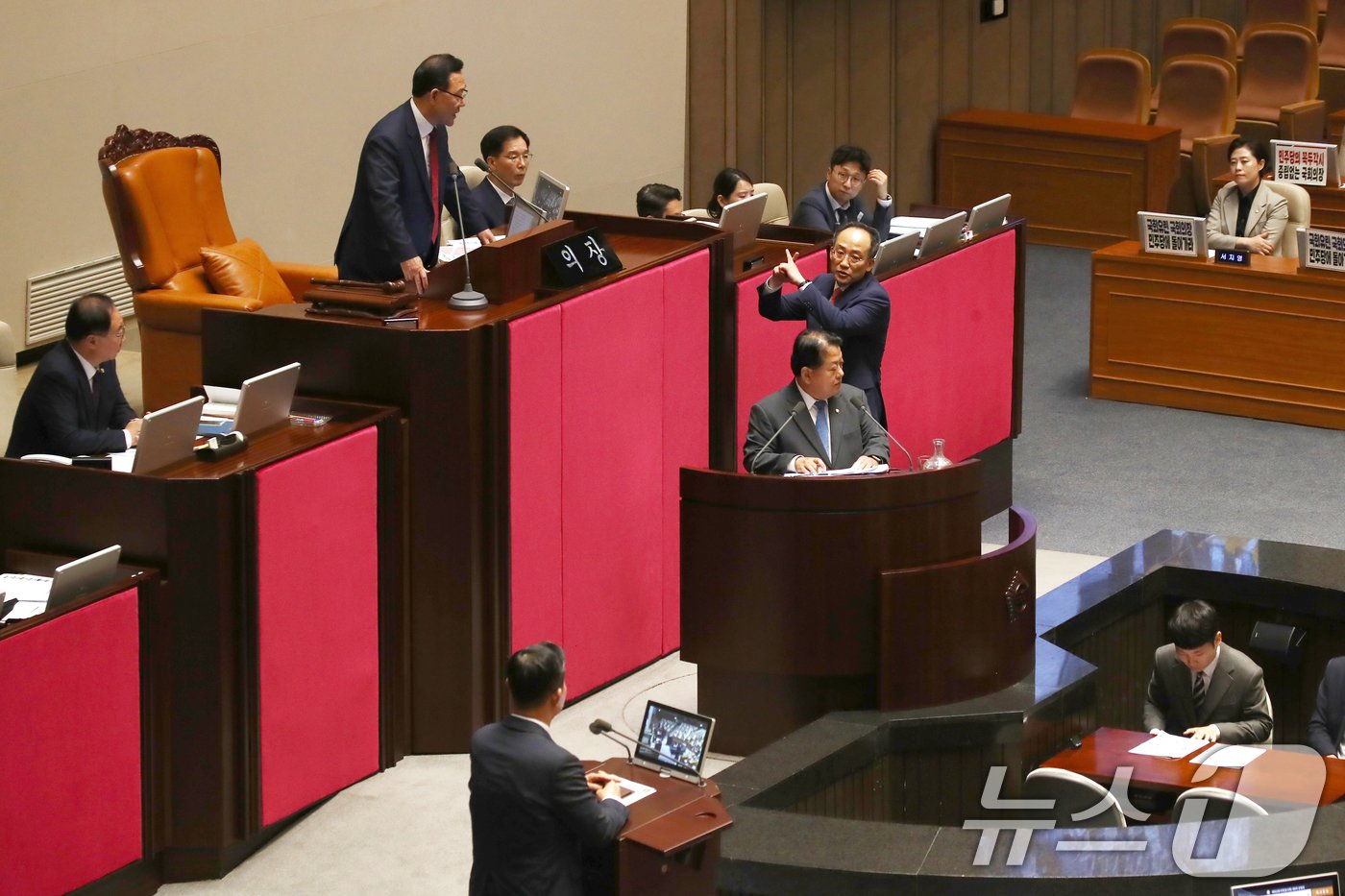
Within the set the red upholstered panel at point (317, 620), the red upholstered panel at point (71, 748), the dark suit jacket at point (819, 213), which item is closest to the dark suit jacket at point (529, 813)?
the red upholstered panel at point (71, 748)

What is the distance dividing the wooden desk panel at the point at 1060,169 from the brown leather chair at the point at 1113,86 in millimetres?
360

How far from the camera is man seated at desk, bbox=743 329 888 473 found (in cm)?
603

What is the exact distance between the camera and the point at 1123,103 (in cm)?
1325

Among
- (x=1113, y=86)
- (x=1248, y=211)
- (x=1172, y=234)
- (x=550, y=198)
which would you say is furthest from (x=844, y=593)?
(x=1113, y=86)

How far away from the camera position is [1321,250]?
9.39m

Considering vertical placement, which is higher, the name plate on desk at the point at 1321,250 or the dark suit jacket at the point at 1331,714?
the name plate on desk at the point at 1321,250

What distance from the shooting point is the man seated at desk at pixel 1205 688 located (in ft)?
19.3

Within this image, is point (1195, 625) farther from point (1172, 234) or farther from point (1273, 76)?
point (1273, 76)

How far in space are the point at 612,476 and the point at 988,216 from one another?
2.73 meters

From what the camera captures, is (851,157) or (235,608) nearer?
(235,608)

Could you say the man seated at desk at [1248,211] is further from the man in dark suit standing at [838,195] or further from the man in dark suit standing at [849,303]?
the man in dark suit standing at [849,303]

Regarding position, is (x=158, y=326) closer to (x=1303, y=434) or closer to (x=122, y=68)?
(x=122, y=68)

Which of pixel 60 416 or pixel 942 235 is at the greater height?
pixel 942 235

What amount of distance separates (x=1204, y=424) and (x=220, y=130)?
15.3ft
